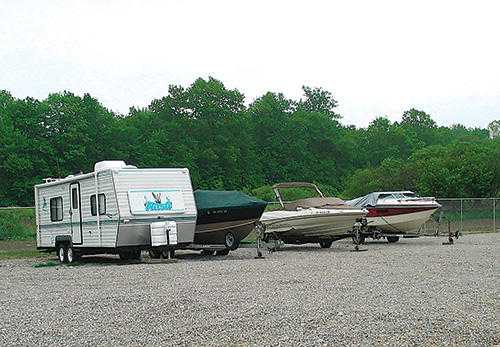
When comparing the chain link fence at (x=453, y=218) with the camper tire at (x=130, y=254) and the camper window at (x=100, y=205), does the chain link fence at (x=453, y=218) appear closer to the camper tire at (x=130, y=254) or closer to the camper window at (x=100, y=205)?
the camper tire at (x=130, y=254)

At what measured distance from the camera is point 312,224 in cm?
2455

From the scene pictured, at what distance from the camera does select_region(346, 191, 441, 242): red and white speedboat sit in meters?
27.4

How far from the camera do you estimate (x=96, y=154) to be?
66.1 metres

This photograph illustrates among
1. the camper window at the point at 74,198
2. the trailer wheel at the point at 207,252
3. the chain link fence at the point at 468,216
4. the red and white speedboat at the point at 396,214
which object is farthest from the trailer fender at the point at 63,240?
the chain link fence at the point at 468,216

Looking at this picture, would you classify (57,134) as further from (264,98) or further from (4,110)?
(264,98)

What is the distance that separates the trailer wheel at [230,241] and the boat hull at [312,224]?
1.93 m

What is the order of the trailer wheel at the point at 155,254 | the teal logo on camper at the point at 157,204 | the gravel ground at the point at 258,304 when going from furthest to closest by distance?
1. the trailer wheel at the point at 155,254
2. the teal logo on camper at the point at 157,204
3. the gravel ground at the point at 258,304

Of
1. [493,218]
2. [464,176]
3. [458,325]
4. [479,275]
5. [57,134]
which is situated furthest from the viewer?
[57,134]

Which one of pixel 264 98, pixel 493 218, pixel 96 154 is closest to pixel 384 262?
pixel 493 218

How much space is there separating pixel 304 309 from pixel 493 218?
2896 cm

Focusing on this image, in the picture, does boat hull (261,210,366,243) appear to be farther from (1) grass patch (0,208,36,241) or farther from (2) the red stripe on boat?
(1) grass patch (0,208,36,241)

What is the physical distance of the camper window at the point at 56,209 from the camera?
22.1 metres

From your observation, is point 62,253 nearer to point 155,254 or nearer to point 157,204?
point 155,254

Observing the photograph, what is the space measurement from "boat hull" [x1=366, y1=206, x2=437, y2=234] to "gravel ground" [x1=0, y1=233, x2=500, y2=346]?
8554 millimetres
